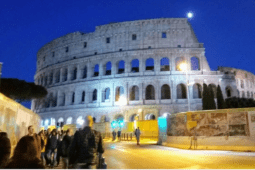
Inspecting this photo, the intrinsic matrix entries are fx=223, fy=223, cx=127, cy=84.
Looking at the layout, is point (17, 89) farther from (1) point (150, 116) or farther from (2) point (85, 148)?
(2) point (85, 148)

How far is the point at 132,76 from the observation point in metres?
34.7

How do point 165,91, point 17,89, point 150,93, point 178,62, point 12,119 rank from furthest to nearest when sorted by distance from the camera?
point 178,62 < point 150,93 < point 165,91 < point 17,89 < point 12,119

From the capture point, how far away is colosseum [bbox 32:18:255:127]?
3362 cm

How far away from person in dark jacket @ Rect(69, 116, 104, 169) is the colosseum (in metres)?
29.6

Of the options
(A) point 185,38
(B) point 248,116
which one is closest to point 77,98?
(A) point 185,38

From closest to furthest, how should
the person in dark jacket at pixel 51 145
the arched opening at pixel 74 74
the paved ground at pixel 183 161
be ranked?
the paved ground at pixel 183 161
the person in dark jacket at pixel 51 145
the arched opening at pixel 74 74

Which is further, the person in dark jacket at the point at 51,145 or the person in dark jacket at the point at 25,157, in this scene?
the person in dark jacket at the point at 51,145

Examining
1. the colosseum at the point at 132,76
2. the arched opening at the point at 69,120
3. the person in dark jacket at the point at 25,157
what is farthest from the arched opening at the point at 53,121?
the person in dark jacket at the point at 25,157

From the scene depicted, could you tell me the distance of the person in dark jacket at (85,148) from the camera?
Result: 135 inches

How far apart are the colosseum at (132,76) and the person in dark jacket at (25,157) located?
1192 inches

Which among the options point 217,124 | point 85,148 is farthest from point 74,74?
point 85,148

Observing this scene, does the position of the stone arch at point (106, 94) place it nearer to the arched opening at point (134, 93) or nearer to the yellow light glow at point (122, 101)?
the yellow light glow at point (122, 101)

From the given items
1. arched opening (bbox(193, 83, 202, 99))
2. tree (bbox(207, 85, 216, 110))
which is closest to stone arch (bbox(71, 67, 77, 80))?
arched opening (bbox(193, 83, 202, 99))

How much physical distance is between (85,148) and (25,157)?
92cm
